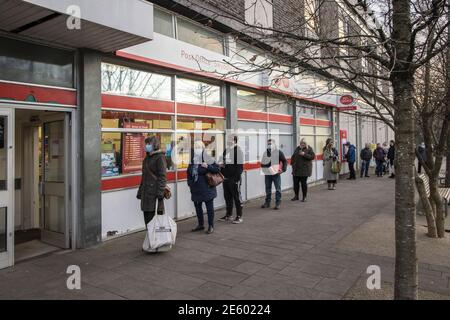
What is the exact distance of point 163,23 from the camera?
25.8 ft

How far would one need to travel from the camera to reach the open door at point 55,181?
611 centimetres

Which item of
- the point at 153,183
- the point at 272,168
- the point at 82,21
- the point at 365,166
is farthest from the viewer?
the point at 365,166

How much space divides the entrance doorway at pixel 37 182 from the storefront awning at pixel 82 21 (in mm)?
1152

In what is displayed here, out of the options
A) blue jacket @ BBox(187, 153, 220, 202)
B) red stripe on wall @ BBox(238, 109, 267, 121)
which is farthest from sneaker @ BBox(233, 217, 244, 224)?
red stripe on wall @ BBox(238, 109, 267, 121)

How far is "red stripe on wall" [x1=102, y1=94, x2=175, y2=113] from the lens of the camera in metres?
6.57

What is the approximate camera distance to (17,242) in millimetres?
6453

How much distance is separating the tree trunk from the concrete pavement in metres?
1.07

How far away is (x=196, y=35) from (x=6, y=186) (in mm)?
5524

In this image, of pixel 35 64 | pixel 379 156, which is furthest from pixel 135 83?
pixel 379 156

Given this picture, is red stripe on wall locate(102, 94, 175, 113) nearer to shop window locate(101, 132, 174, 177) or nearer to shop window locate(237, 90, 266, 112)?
shop window locate(101, 132, 174, 177)

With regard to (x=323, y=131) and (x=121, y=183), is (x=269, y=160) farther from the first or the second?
(x=323, y=131)

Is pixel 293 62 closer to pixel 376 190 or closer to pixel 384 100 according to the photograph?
pixel 384 100

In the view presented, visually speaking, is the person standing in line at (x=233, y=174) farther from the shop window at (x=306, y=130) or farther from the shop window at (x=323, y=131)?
the shop window at (x=323, y=131)

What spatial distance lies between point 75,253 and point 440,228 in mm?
5954
